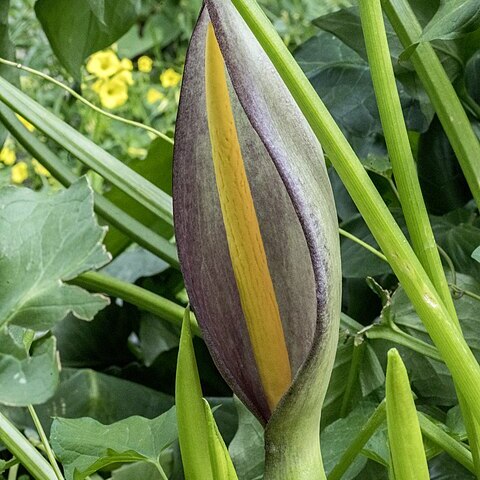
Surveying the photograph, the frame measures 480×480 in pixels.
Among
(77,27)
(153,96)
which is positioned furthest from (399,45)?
(153,96)

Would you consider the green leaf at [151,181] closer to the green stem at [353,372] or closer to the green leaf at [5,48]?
the green leaf at [5,48]

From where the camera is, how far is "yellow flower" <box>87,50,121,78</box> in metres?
1.09

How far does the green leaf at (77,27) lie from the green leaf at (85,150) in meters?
0.11

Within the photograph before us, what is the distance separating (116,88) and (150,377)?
64cm

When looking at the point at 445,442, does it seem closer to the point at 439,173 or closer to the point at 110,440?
the point at 110,440

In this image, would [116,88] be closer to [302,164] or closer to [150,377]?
[150,377]

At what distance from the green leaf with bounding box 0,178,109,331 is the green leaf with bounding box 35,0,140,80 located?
0.21 m

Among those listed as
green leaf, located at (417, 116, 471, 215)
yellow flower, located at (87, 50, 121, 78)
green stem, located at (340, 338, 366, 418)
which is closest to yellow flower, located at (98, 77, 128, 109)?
yellow flower, located at (87, 50, 121, 78)

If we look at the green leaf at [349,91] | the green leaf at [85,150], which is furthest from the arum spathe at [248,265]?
the green leaf at [349,91]

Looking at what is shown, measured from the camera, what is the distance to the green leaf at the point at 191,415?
10.0 inches

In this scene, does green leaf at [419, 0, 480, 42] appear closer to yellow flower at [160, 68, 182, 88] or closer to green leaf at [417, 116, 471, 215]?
green leaf at [417, 116, 471, 215]

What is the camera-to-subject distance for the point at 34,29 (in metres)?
1.43

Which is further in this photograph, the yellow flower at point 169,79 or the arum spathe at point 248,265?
the yellow flower at point 169,79

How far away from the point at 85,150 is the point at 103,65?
0.74 metres
